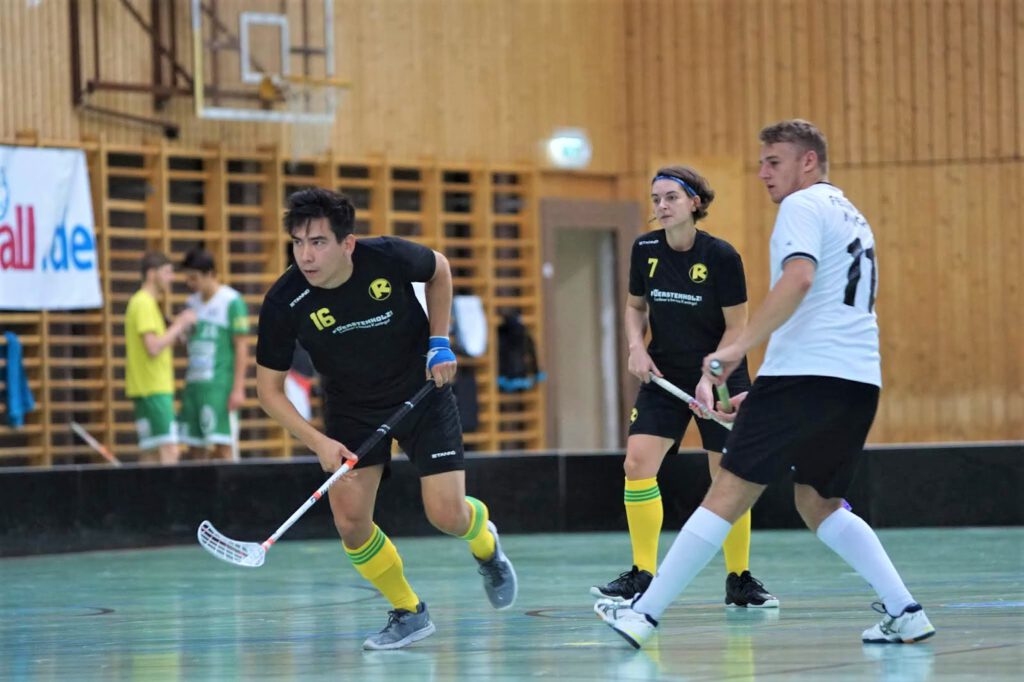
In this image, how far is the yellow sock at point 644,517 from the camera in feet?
17.5

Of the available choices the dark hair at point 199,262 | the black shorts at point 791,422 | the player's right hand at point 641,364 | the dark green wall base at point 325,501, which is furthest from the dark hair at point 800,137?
the dark hair at point 199,262

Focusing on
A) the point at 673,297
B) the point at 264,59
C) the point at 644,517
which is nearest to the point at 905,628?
the point at 644,517

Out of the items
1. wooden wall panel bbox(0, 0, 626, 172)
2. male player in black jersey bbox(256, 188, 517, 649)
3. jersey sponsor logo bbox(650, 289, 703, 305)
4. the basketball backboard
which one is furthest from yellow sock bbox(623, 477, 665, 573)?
wooden wall panel bbox(0, 0, 626, 172)

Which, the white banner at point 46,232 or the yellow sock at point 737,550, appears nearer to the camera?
the yellow sock at point 737,550

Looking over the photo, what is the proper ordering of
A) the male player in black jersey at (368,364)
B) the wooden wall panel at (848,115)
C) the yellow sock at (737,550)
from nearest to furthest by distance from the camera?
the male player in black jersey at (368,364) → the yellow sock at (737,550) → the wooden wall panel at (848,115)

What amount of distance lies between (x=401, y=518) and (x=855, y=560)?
504 cm

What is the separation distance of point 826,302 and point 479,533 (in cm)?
141

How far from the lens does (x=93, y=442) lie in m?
10.5

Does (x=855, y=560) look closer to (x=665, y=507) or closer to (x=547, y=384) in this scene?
(x=665, y=507)

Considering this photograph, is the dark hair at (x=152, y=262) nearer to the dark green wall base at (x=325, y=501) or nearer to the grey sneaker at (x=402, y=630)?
the dark green wall base at (x=325, y=501)

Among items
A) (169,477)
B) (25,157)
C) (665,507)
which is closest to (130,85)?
(25,157)

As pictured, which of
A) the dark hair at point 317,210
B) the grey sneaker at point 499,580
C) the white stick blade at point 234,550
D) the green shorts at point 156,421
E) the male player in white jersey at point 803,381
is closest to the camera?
the male player in white jersey at point 803,381

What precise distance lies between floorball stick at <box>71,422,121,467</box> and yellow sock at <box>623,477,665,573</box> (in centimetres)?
570

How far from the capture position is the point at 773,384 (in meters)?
4.04
